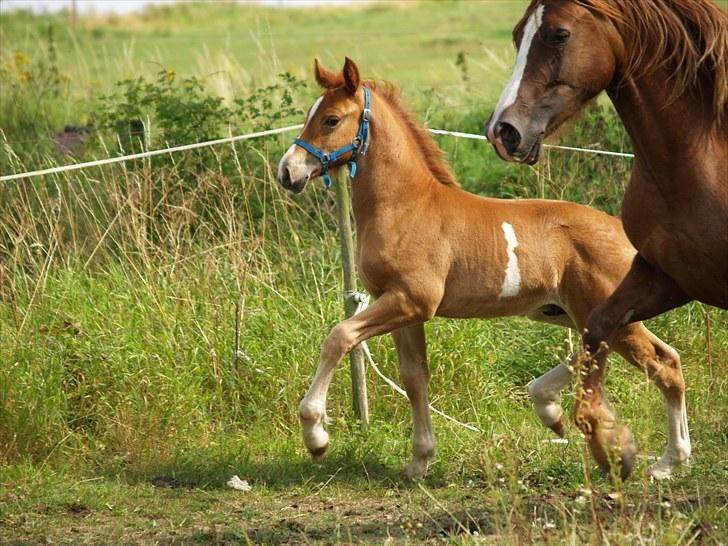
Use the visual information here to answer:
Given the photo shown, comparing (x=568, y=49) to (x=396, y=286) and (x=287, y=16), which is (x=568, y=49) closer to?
(x=396, y=286)

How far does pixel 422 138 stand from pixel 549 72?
1685 millimetres

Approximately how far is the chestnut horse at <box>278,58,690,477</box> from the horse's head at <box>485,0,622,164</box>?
1335mm

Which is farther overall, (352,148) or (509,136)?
(352,148)

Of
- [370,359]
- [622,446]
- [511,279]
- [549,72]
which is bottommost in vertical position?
[370,359]

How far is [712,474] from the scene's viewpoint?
5590 mm

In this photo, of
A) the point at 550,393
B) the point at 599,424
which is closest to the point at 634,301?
the point at 599,424

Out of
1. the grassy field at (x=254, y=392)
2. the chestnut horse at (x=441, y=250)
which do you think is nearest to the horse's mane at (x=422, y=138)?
the chestnut horse at (x=441, y=250)

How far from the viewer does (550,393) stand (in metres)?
5.98

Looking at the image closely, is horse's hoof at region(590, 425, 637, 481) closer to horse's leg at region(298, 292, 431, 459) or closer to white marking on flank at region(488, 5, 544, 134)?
horse's leg at region(298, 292, 431, 459)

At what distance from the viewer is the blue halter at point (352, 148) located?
5844mm

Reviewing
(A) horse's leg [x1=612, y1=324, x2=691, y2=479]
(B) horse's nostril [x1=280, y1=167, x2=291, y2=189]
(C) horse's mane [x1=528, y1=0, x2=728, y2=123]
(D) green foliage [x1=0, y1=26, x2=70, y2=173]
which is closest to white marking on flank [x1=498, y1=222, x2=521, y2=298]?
(A) horse's leg [x1=612, y1=324, x2=691, y2=479]

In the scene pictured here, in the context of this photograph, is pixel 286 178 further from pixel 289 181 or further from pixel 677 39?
pixel 677 39

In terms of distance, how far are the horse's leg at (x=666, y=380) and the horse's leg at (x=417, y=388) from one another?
3.23 ft

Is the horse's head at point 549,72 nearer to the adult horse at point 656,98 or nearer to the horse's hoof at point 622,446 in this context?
the adult horse at point 656,98
